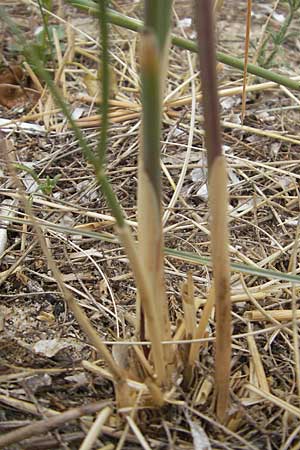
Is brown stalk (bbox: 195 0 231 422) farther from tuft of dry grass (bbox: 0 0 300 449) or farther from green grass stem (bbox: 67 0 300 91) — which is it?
green grass stem (bbox: 67 0 300 91)

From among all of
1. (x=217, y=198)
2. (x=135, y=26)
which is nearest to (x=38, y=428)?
(x=217, y=198)

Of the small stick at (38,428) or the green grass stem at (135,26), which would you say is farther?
the green grass stem at (135,26)

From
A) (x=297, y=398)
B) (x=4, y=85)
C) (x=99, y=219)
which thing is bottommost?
(x=297, y=398)

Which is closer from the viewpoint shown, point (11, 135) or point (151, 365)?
point (151, 365)

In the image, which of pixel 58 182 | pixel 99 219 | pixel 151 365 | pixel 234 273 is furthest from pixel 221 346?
pixel 58 182

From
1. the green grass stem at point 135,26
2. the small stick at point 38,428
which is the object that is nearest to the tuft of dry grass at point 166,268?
the small stick at point 38,428

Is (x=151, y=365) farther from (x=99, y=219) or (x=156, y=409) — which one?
(x=99, y=219)

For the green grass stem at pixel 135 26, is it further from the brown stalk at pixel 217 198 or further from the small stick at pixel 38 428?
the small stick at pixel 38 428

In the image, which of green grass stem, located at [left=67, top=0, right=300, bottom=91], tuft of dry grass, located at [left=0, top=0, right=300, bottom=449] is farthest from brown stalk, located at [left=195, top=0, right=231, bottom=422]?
green grass stem, located at [left=67, top=0, right=300, bottom=91]
